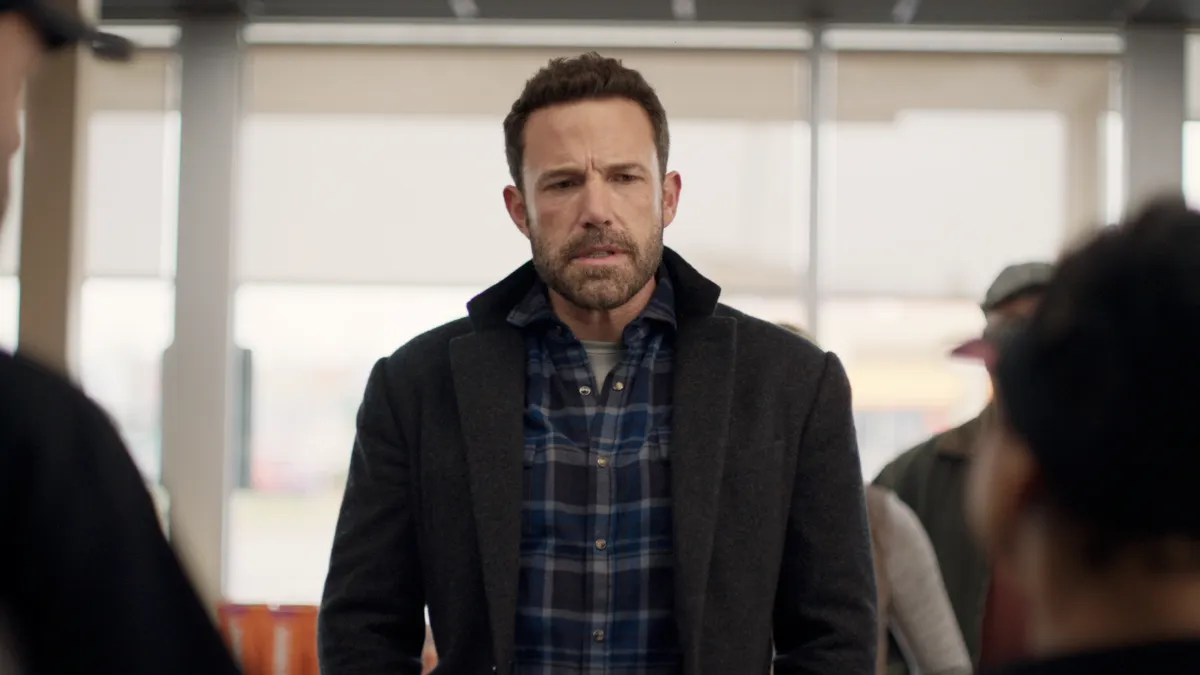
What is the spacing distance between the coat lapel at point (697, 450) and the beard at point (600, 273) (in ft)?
0.31

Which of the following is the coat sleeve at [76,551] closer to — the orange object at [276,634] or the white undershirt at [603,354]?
the white undershirt at [603,354]

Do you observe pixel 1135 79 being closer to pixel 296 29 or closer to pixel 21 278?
pixel 296 29

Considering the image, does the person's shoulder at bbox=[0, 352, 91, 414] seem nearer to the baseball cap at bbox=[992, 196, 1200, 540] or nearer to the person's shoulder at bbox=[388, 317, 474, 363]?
the baseball cap at bbox=[992, 196, 1200, 540]

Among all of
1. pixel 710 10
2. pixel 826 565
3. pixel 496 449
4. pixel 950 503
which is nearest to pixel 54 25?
pixel 496 449

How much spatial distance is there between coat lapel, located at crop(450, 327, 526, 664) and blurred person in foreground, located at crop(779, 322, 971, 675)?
812 millimetres

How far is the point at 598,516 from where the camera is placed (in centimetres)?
171

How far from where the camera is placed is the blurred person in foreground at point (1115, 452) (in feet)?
2.29

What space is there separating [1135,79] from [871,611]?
428 cm

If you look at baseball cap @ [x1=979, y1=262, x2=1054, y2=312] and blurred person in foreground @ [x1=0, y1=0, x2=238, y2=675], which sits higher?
baseball cap @ [x1=979, y1=262, x2=1054, y2=312]

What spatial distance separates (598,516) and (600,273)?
323 mm

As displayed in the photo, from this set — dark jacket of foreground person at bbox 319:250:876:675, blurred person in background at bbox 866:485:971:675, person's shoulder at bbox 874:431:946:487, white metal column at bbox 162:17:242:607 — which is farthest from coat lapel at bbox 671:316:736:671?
white metal column at bbox 162:17:242:607

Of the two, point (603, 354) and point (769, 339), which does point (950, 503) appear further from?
point (603, 354)

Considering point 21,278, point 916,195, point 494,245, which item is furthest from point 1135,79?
point 21,278

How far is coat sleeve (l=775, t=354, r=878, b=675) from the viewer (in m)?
1.75
